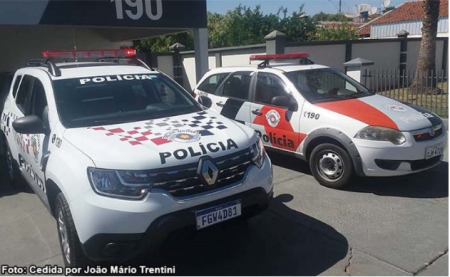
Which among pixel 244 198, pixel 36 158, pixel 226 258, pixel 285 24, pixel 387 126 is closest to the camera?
pixel 244 198

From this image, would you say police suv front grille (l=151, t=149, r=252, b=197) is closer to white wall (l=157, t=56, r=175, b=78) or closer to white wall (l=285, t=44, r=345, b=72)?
white wall (l=285, t=44, r=345, b=72)

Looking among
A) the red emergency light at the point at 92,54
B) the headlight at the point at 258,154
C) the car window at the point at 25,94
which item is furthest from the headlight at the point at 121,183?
the red emergency light at the point at 92,54

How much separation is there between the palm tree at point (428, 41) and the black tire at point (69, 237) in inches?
473

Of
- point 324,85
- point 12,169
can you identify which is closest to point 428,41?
point 324,85

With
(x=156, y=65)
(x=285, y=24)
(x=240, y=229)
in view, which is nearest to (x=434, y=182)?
(x=240, y=229)

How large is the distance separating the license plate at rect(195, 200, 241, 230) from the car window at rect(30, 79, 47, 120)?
2.04 m

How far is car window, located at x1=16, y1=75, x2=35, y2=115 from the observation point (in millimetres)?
4508

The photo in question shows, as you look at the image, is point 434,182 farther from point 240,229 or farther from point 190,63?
point 190,63

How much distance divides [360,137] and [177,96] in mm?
2206

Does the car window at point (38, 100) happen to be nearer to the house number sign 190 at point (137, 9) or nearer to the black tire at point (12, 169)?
the black tire at point (12, 169)

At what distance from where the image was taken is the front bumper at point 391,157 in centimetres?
467

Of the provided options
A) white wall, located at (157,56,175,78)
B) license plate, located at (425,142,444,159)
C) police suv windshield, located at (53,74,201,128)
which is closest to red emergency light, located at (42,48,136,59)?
police suv windshield, located at (53,74,201,128)

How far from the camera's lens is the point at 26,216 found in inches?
183

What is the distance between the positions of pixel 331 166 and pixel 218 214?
8.11 feet
